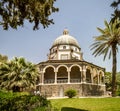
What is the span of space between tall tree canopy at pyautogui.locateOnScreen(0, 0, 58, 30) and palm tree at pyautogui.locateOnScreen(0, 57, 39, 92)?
22.5m

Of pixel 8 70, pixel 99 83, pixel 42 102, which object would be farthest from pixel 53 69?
pixel 42 102

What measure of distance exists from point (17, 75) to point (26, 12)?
23.9 metres

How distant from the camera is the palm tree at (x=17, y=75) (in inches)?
1389

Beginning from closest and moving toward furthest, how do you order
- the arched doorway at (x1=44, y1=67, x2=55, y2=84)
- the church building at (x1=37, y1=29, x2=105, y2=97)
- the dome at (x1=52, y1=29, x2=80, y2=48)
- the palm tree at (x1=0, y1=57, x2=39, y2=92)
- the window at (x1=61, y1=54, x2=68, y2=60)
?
the palm tree at (x1=0, y1=57, x2=39, y2=92) → the church building at (x1=37, y1=29, x2=105, y2=97) → the arched doorway at (x1=44, y1=67, x2=55, y2=84) → the window at (x1=61, y1=54, x2=68, y2=60) → the dome at (x1=52, y1=29, x2=80, y2=48)

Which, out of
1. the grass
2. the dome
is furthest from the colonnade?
the grass

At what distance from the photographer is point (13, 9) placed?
42.4ft

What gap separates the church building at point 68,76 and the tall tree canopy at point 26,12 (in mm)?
32944

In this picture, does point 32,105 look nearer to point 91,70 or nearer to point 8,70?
point 8,70

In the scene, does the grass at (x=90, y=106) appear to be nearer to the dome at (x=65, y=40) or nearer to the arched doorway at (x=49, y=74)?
the arched doorway at (x=49, y=74)

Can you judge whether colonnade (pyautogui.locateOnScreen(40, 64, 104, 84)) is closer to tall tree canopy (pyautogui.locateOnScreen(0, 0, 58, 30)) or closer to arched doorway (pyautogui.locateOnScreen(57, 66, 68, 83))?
arched doorway (pyautogui.locateOnScreen(57, 66, 68, 83))

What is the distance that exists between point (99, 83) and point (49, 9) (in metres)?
39.9

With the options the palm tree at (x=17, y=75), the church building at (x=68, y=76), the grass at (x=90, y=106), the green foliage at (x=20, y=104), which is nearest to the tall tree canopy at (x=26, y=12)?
the green foliage at (x=20, y=104)

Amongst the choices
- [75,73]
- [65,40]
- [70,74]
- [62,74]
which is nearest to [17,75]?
[62,74]

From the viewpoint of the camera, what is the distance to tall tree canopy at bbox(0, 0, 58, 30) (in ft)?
41.7
